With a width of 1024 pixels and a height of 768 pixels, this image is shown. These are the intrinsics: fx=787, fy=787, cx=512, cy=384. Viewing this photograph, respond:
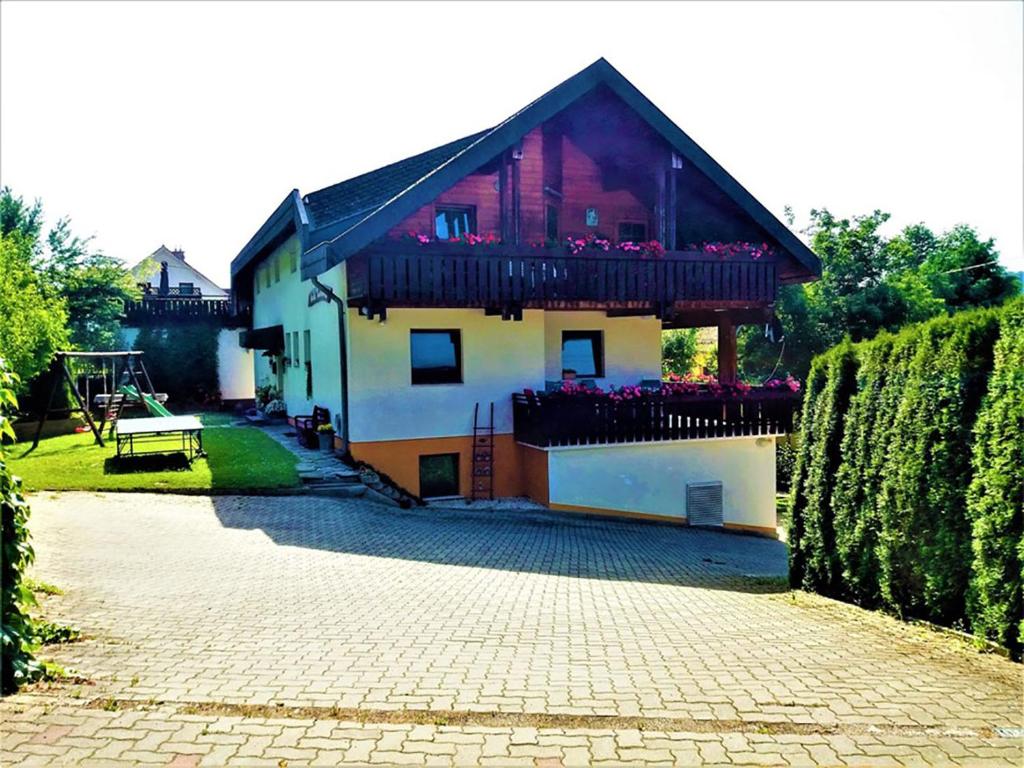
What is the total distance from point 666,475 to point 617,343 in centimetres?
401

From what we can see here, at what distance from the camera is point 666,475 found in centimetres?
1733

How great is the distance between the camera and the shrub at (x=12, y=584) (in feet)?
16.2

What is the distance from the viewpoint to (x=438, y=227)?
17.2 m

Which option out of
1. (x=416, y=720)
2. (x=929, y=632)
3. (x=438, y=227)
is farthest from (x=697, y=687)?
(x=438, y=227)

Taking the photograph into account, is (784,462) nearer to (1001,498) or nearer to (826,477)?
(826,477)

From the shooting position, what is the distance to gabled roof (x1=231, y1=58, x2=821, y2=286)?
47.1 feet

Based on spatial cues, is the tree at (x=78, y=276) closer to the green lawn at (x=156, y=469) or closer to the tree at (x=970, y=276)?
the green lawn at (x=156, y=469)

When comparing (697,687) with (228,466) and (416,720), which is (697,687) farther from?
(228,466)

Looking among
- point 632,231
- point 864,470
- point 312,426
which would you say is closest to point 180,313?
point 312,426

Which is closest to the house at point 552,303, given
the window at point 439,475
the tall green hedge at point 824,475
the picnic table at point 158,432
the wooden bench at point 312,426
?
the window at point 439,475

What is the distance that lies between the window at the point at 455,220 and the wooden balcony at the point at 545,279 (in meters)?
2.02

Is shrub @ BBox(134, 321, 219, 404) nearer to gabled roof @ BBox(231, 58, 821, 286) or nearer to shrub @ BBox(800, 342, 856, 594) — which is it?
gabled roof @ BBox(231, 58, 821, 286)

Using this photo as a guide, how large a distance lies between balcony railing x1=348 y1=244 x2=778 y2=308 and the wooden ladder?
284 centimetres

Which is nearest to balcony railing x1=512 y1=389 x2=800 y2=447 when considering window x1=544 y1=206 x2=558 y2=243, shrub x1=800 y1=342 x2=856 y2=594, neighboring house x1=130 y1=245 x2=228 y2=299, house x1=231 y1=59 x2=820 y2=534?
house x1=231 y1=59 x2=820 y2=534
